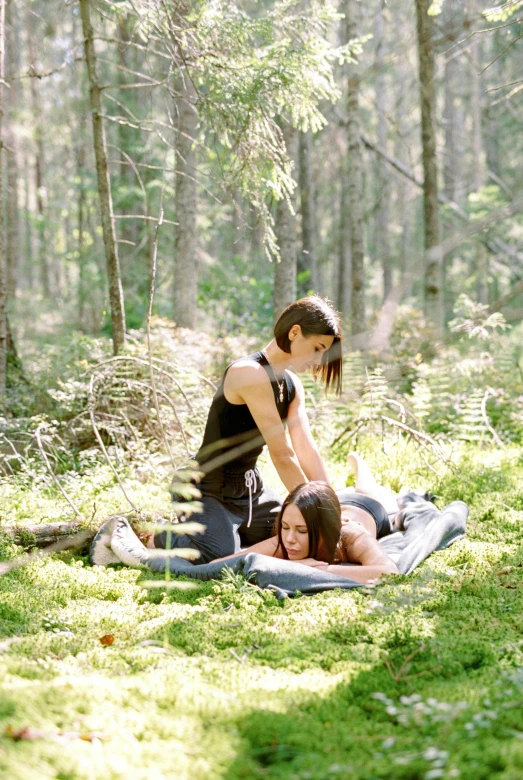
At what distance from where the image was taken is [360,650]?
9.38 ft

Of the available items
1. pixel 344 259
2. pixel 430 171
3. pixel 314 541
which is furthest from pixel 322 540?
pixel 344 259

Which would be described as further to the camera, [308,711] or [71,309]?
[71,309]

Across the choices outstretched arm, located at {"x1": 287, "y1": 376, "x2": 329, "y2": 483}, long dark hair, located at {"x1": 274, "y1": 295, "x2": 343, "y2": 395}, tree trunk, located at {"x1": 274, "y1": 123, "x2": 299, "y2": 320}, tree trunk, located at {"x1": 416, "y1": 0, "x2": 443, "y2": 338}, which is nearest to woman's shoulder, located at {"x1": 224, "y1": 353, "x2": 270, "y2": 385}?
long dark hair, located at {"x1": 274, "y1": 295, "x2": 343, "y2": 395}

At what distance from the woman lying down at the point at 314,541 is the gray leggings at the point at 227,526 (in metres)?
0.11

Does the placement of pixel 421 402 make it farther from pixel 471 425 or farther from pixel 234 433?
pixel 234 433

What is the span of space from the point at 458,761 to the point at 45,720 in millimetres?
1232

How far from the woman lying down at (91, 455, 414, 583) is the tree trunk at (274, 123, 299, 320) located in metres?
5.49

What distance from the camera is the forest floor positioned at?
193 centimetres

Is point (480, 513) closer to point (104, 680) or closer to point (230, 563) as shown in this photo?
point (230, 563)

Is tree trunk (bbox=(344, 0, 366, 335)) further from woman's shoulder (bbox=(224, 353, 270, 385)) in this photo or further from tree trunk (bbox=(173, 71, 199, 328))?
woman's shoulder (bbox=(224, 353, 270, 385))

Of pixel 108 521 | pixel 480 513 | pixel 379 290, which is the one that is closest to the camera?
pixel 108 521

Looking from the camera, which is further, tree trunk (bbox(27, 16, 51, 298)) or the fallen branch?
tree trunk (bbox(27, 16, 51, 298))

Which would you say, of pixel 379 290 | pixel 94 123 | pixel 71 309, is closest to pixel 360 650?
pixel 94 123

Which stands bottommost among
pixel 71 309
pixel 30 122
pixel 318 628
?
pixel 318 628
